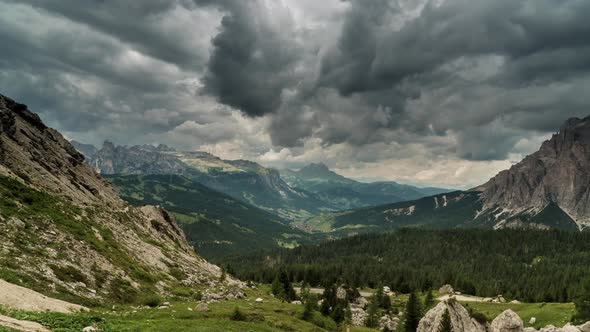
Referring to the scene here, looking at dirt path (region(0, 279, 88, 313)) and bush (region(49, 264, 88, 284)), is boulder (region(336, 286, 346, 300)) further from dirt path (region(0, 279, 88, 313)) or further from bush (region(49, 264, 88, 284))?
dirt path (region(0, 279, 88, 313))

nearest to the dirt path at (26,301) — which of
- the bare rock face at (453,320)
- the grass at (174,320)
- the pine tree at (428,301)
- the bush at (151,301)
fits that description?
the grass at (174,320)

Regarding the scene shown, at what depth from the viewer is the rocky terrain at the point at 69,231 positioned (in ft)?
189

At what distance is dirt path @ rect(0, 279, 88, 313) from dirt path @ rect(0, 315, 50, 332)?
280 inches

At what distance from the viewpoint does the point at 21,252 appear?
57.3m

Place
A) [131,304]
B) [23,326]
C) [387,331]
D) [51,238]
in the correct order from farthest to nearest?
[387,331]
[51,238]
[131,304]
[23,326]

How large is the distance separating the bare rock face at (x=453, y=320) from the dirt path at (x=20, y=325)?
63446 mm

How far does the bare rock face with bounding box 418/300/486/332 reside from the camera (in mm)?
71125

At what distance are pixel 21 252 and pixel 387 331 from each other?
8518 centimetres

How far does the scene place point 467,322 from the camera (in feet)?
241

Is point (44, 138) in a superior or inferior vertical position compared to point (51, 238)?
superior

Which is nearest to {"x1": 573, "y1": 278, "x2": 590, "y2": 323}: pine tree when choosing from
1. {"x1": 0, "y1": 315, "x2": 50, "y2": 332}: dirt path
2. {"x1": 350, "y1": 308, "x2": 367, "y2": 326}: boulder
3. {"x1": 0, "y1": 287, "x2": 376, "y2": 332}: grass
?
{"x1": 0, "y1": 287, "x2": 376, "y2": 332}: grass

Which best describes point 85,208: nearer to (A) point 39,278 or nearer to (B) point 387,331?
(A) point 39,278

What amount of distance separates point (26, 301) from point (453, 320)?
2683 inches

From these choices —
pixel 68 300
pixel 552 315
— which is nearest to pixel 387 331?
pixel 552 315
